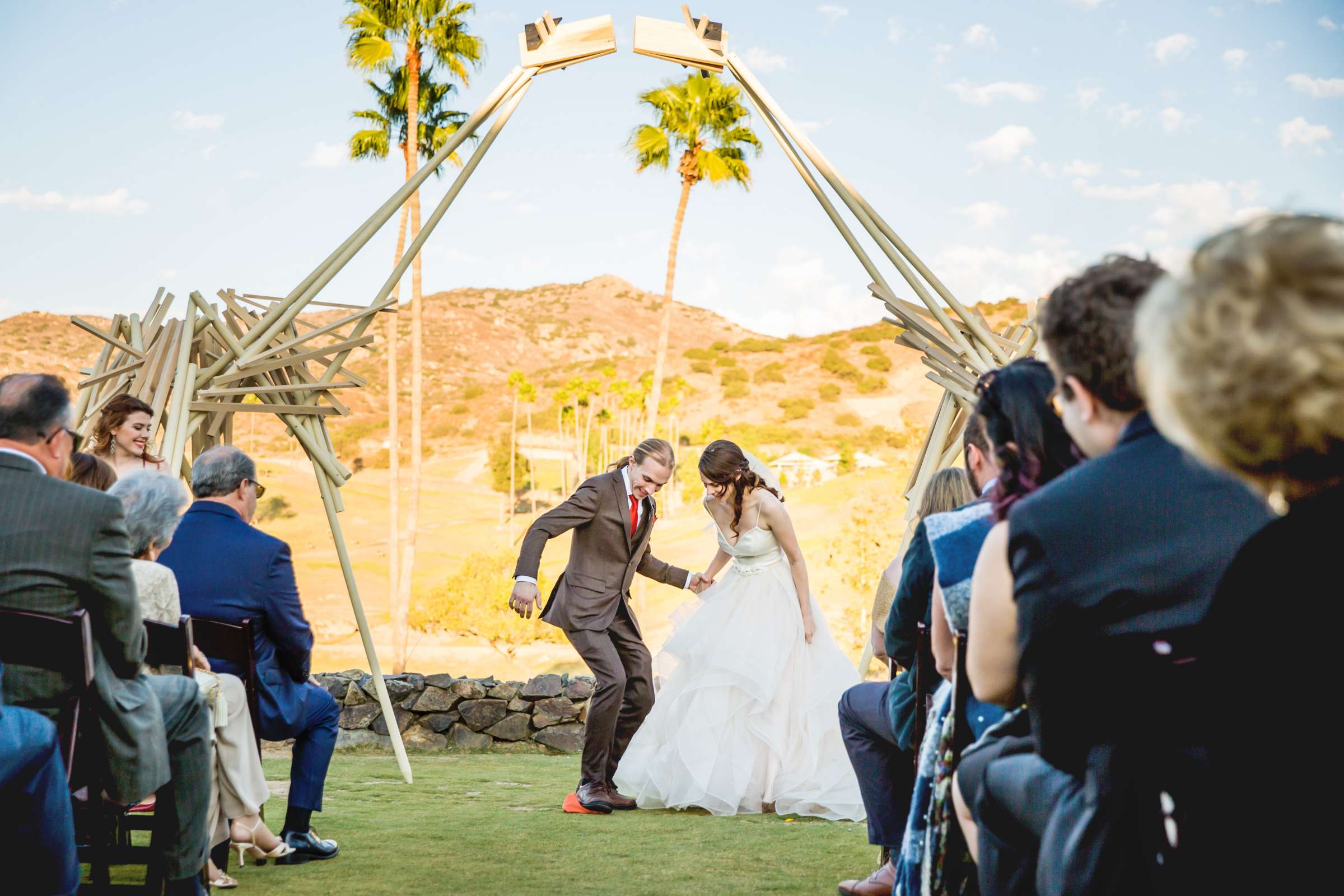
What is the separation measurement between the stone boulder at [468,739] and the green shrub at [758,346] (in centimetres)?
6384

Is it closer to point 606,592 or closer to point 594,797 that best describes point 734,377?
point 606,592

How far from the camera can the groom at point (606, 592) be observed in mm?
5973

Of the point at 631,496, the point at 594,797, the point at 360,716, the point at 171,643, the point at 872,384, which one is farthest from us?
the point at 872,384

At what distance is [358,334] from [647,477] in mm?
1659

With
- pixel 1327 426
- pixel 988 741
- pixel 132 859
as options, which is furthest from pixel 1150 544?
pixel 132 859

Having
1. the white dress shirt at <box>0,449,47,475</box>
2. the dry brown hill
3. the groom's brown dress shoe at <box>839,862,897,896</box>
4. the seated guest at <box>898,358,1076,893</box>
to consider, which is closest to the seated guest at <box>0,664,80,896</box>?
the white dress shirt at <box>0,449,47,475</box>

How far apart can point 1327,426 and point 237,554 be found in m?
3.66

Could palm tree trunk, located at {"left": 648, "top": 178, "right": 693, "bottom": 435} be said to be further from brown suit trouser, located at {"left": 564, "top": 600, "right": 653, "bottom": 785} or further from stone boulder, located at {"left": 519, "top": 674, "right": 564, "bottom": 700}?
brown suit trouser, located at {"left": 564, "top": 600, "right": 653, "bottom": 785}

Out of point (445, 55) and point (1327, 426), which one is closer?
point (1327, 426)

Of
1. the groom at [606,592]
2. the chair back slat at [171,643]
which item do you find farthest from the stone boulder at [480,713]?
the chair back slat at [171,643]

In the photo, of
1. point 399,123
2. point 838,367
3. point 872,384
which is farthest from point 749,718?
point 838,367

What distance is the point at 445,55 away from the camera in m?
21.4

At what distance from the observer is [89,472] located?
3.99 meters

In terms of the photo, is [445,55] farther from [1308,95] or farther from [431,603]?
[1308,95]
